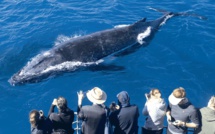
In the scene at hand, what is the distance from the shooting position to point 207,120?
11211 millimetres

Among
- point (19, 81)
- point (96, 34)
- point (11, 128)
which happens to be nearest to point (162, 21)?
point (96, 34)

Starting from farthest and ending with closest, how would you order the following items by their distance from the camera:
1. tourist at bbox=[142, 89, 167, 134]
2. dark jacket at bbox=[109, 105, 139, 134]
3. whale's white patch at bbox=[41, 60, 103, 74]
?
1. whale's white patch at bbox=[41, 60, 103, 74]
2. tourist at bbox=[142, 89, 167, 134]
3. dark jacket at bbox=[109, 105, 139, 134]

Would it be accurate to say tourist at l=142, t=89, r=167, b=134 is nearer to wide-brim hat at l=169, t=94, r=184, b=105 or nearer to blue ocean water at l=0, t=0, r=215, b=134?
wide-brim hat at l=169, t=94, r=184, b=105

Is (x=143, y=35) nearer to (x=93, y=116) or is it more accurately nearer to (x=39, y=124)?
(x=93, y=116)

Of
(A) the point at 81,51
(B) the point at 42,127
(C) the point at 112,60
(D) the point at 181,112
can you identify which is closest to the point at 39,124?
(B) the point at 42,127

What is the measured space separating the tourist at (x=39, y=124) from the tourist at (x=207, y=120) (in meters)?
5.90

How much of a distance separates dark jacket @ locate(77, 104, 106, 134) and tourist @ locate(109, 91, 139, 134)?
0.56m

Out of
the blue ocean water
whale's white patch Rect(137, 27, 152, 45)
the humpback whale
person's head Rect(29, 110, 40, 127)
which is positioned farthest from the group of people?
whale's white patch Rect(137, 27, 152, 45)

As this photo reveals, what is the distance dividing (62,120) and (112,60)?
10.7m

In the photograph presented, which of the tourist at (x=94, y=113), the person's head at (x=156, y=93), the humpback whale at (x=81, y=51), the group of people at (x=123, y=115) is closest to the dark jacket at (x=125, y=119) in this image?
the group of people at (x=123, y=115)

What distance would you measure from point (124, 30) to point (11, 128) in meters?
11.4

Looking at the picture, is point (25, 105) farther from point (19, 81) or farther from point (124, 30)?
point (124, 30)

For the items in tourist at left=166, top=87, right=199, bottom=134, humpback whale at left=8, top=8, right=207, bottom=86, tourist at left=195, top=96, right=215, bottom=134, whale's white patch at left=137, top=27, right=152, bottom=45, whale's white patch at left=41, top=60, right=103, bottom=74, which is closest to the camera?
tourist at left=195, top=96, right=215, bottom=134

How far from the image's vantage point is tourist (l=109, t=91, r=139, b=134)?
37.5 ft
